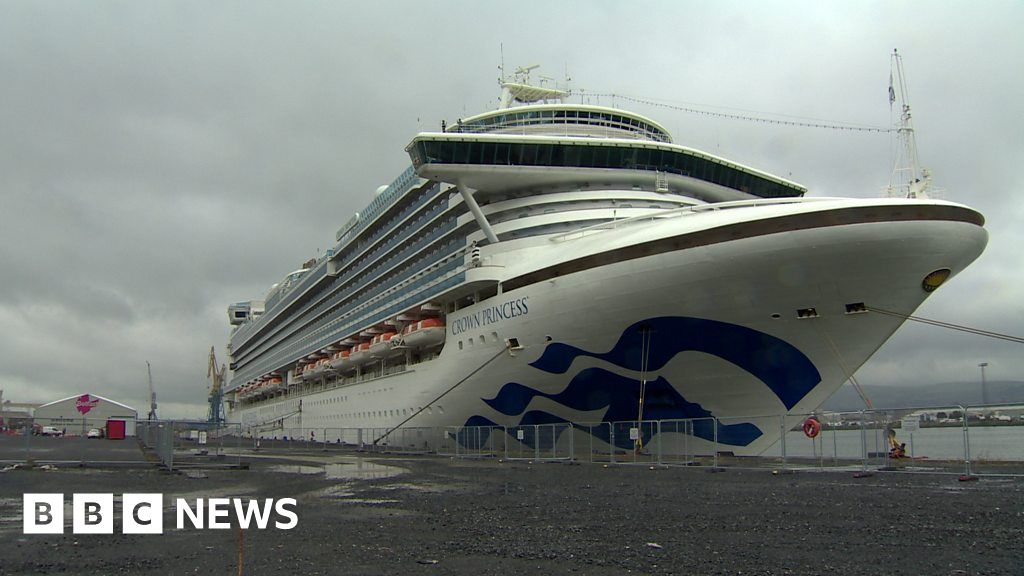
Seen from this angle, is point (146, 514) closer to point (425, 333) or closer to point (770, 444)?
point (770, 444)

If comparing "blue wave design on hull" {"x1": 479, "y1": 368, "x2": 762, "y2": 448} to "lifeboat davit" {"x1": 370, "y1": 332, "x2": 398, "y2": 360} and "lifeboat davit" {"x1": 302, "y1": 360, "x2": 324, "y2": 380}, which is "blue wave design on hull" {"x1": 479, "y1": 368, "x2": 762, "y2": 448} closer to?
"lifeboat davit" {"x1": 370, "y1": 332, "x2": 398, "y2": 360}

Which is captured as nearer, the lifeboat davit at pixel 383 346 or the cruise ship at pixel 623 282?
the cruise ship at pixel 623 282

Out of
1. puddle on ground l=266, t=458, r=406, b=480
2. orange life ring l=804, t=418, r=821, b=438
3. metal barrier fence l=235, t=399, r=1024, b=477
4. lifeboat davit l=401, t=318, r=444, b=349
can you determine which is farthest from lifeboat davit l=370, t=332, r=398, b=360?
orange life ring l=804, t=418, r=821, b=438

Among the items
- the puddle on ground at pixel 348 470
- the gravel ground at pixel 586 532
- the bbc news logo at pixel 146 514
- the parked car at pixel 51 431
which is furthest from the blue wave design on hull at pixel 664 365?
the parked car at pixel 51 431

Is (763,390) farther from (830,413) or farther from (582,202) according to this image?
(582,202)

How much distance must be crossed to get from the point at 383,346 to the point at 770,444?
16180 mm

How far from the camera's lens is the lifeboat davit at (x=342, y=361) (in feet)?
115

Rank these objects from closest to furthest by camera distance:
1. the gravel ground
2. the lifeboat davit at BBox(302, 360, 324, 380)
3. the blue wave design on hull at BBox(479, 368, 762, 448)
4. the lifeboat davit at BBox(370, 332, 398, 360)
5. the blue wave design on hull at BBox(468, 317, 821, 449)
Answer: the gravel ground
the blue wave design on hull at BBox(468, 317, 821, 449)
the blue wave design on hull at BBox(479, 368, 762, 448)
the lifeboat davit at BBox(370, 332, 398, 360)
the lifeboat davit at BBox(302, 360, 324, 380)

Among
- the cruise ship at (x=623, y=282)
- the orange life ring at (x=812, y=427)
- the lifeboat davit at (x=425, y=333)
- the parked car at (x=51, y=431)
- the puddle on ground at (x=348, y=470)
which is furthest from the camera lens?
the parked car at (x=51, y=431)

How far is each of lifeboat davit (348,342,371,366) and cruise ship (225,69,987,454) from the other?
6.9 inches

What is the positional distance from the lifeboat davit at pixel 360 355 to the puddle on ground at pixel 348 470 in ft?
36.3

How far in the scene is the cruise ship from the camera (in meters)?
15.7

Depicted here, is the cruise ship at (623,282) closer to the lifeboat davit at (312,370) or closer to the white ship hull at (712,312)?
the white ship hull at (712,312)

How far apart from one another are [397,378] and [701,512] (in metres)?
21.2
